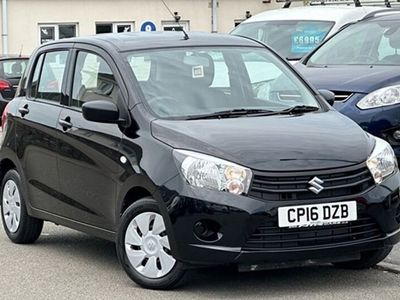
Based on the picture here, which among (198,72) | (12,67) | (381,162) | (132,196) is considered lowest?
(12,67)

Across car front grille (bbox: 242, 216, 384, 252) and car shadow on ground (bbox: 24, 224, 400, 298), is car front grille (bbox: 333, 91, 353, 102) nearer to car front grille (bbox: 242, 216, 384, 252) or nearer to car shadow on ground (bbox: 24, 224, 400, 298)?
car shadow on ground (bbox: 24, 224, 400, 298)

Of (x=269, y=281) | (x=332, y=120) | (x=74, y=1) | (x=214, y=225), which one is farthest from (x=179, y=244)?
(x=74, y=1)

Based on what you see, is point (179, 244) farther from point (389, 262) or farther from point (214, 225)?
point (389, 262)

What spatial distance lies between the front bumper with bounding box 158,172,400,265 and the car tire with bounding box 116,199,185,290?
0.17 meters

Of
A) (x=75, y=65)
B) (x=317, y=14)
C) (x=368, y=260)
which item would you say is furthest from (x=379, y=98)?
(x=317, y=14)

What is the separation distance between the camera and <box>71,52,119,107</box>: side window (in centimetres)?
731

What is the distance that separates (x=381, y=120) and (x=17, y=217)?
342 cm

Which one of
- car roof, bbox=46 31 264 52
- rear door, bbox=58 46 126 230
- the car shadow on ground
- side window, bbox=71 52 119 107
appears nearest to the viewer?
the car shadow on ground

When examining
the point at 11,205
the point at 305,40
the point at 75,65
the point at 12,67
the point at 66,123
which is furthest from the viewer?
the point at 12,67

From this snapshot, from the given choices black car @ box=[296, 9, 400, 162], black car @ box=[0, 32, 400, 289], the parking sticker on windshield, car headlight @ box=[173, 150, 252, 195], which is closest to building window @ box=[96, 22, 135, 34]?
the parking sticker on windshield

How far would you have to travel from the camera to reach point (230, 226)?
6070 mm

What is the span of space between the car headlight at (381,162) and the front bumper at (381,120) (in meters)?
2.54

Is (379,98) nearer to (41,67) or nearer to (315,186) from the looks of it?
(41,67)

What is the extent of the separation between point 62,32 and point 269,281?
970 inches
